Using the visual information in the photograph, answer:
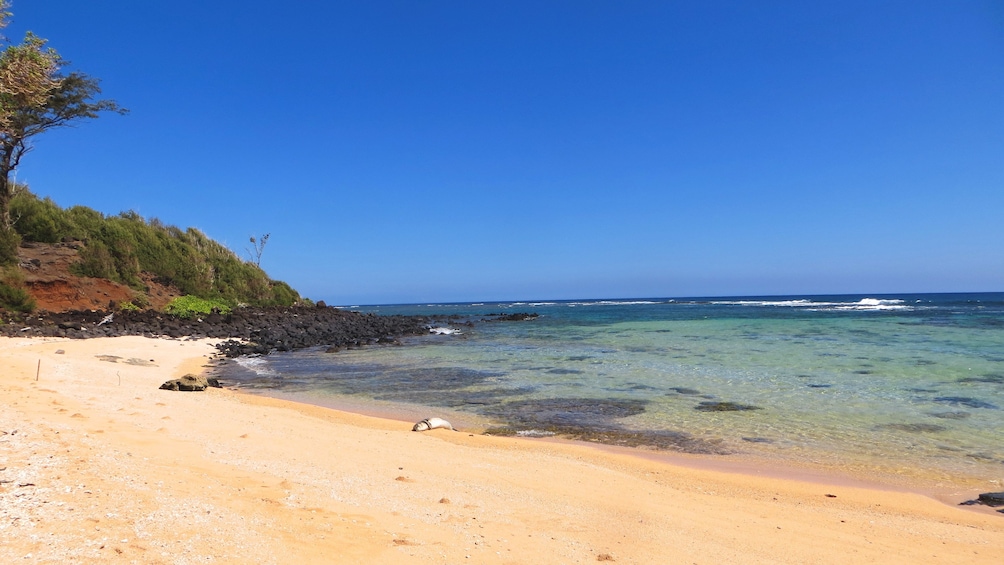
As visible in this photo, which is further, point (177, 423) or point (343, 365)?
point (343, 365)

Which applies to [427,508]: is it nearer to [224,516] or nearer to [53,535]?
[224,516]

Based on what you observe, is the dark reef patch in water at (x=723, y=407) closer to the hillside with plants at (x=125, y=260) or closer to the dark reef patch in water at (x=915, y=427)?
the dark reef patch in water at (x=915, y=427)

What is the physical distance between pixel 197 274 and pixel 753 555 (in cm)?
3420

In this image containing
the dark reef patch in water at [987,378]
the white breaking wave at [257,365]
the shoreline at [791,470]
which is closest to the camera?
the shoreline at [791,470]

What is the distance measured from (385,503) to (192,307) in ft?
88.3

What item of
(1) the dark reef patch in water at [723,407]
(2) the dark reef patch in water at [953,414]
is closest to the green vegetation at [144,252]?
(1) the dark reef patch in water at [723,407]

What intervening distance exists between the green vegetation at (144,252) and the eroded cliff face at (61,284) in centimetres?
53

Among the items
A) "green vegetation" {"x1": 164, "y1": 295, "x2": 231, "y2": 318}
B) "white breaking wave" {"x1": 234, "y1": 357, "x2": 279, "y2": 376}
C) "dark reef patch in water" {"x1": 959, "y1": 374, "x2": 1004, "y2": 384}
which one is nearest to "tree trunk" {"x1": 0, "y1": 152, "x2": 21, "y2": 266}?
"green vegetation" {"x1": 164, "y1": 295, "x2": 231, "y2": 318}

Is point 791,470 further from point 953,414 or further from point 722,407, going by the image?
point 953,414

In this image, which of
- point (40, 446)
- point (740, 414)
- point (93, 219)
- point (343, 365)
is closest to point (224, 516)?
point (40, 446)

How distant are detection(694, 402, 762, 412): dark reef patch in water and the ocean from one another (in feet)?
0.18

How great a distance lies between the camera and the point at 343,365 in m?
18.2

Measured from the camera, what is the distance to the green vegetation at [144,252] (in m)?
24.5

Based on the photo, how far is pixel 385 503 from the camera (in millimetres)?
4555
